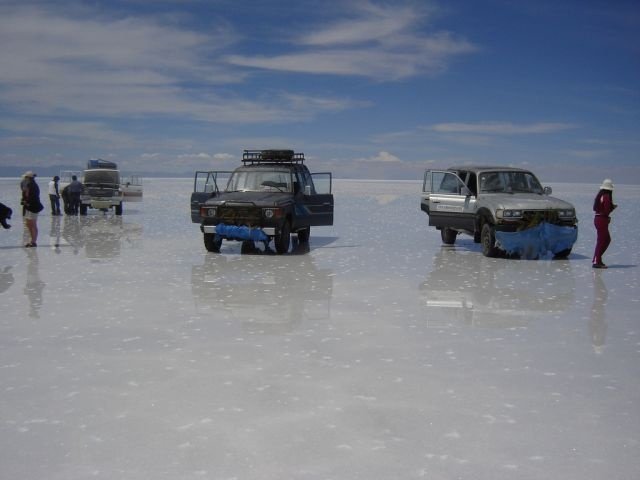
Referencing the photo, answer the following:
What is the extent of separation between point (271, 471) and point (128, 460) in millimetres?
896

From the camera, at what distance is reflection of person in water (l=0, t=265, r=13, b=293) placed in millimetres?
11026

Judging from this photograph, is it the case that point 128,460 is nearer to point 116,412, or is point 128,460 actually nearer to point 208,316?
point 116,412

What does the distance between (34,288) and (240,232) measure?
17.6 ft

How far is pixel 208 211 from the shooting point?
1566cm

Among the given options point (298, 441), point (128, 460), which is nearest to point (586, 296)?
point (298, 441)

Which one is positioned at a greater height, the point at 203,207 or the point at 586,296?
the point at 203,207

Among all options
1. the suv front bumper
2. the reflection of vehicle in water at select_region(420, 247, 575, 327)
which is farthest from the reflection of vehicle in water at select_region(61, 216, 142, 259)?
the reflection of vehicle in water at select_region(420, 247, 575, 327)

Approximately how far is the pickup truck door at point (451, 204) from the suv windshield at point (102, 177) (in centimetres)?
1871

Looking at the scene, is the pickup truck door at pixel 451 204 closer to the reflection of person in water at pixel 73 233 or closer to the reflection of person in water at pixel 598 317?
the reflection of person in water at pixel 598 317

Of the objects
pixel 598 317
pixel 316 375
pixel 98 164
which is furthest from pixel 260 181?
pixel 98 164

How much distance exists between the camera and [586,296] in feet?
35.2

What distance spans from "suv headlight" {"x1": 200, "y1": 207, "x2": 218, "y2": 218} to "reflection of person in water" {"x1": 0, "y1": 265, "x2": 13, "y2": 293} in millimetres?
4129

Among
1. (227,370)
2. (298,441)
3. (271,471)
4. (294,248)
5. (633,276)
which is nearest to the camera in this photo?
(271,471)

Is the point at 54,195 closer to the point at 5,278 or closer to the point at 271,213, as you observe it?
the point at 271,213
